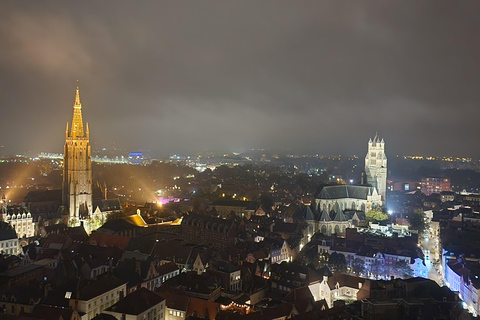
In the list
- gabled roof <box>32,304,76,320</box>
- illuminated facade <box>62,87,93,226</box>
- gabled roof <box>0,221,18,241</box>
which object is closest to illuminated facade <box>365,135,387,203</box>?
illuminated facade <box>62,87,93,226</box>

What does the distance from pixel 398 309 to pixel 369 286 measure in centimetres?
465

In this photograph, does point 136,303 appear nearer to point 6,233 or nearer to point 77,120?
point 6,233

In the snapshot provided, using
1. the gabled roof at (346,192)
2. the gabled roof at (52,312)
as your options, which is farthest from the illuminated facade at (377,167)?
the gabled roof at (52,312)

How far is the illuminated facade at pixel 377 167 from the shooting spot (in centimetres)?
8431

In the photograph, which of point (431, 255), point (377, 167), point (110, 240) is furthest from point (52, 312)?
point (377, 167)

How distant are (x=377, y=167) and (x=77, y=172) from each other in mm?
52952

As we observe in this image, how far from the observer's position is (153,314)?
29.7 meters

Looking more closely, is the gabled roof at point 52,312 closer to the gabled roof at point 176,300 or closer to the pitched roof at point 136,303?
the pitched roof at point 136,303

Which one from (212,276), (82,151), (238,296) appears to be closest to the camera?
(238,296)

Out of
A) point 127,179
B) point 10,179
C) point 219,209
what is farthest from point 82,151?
point 10,179

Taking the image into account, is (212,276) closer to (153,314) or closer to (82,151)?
(153,314)

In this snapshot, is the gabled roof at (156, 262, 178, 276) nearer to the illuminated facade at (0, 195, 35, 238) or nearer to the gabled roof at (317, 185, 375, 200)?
the illuminated facade at (0, 195, 35, 238)

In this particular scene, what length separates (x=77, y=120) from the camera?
71062 mm

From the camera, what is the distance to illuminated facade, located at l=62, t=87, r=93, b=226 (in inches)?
2705
